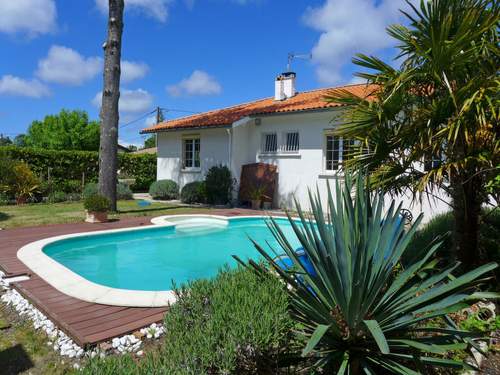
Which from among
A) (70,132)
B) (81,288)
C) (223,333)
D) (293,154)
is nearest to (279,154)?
(293,154)

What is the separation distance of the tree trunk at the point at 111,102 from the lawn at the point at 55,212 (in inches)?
49.3

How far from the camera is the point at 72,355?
3641mm

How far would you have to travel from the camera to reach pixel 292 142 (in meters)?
16.5

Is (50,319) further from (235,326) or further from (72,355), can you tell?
(235,326)

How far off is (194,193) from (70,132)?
39.5m

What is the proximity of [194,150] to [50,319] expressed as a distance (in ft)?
53.5

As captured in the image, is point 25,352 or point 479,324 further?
point 479,324

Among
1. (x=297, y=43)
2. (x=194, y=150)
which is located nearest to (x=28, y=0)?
(x=194, y=150)

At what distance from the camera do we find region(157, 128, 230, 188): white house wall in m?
18.5

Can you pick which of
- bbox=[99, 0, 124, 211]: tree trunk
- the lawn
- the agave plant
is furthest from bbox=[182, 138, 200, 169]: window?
the agave plant

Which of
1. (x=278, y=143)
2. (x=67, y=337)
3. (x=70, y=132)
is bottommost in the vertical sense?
(x=67, y=337)

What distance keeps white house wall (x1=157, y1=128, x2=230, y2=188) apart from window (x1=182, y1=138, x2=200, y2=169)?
243mm

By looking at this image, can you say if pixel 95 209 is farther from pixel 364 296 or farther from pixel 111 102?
pixel 364 296

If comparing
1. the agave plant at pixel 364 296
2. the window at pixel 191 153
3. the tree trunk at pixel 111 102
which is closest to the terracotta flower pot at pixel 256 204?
the window at pixel 191 153
